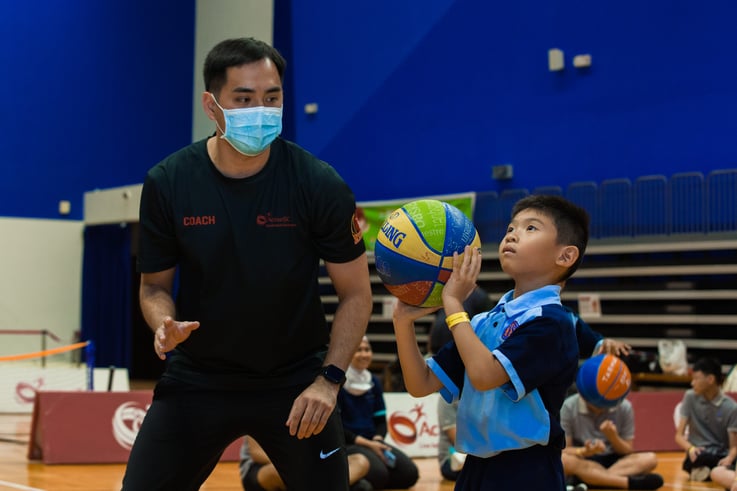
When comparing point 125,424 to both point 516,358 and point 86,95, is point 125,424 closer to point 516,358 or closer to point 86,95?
point 516,358

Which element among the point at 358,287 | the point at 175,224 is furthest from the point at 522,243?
the point at 175,224

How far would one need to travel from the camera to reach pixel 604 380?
7.51 metres

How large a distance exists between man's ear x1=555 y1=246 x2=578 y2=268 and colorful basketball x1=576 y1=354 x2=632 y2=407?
426cm

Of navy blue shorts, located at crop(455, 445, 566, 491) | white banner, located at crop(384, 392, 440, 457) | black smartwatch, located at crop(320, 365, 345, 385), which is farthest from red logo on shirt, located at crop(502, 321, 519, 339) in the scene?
white banner, located at crop(384, 392, 440, 457)

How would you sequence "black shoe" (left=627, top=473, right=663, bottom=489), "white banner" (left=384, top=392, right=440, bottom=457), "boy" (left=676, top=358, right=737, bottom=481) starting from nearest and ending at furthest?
"black shoe" (left=627, top=473, right=663, bottom=489), "boy" (left=676, top=358, right=737, bottom=481), "white banner" (left=384, top=392, right=440, bottom=457)

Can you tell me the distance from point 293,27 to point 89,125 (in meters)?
4.91

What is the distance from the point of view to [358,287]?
3.54 meters

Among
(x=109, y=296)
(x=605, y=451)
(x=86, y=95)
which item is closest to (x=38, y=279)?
(x=109, y=296)

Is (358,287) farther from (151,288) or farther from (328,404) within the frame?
(151,288)

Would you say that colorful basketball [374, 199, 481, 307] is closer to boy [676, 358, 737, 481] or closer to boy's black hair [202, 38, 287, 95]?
boy's black hair [202, 38, 287, 95]

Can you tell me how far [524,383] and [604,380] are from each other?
4.63 m

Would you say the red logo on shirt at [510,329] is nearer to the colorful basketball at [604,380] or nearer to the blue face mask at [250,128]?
the blue face mask at [250,128]

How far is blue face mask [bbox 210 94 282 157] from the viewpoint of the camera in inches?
136

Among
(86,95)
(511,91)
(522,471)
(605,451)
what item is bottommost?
(605,451)
